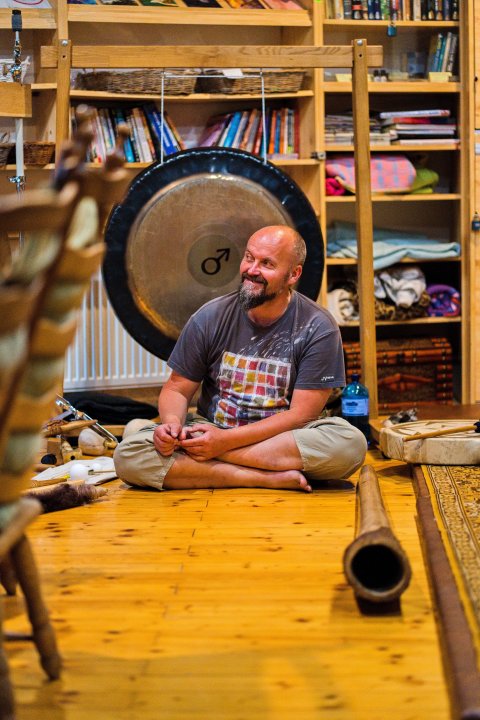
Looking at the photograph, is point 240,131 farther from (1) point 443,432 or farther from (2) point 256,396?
(1) point 443,432

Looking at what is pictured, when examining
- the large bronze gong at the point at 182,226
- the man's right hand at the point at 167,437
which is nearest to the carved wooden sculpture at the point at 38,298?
the man's right hand at the point at 167,437

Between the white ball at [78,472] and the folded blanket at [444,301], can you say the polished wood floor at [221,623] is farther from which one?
the folded blanket at [444,301]

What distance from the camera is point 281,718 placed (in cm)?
142

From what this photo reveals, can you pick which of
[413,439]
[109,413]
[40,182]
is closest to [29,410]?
[413,439]

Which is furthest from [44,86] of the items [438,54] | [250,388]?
[250,388]

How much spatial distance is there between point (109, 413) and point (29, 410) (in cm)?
282

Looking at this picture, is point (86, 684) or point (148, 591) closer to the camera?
point (86, 684)

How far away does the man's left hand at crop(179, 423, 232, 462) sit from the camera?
2.86 m

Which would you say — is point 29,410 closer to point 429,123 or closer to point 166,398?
point 166,398

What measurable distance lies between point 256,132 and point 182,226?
1.13 m

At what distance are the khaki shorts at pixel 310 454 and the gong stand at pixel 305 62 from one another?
782 mm

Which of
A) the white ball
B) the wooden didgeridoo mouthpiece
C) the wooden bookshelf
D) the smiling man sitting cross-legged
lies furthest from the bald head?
the wooden bookshelf

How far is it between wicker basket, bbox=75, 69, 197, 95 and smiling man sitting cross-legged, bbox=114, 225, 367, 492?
1.53 m

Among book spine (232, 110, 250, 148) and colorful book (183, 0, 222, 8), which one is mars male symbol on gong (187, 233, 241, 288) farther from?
colorful book (183, 0, 222, 8)
